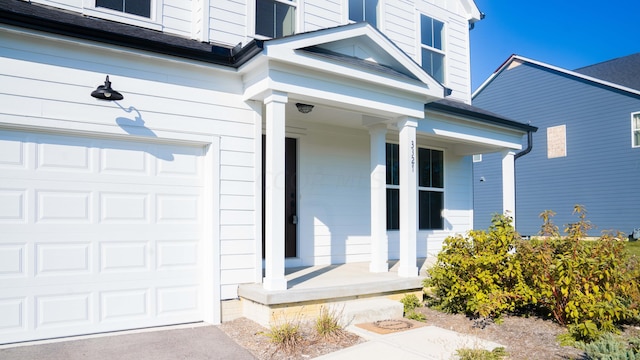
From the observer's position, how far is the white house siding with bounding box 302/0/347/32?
24.9 feet

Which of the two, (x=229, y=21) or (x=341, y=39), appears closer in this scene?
(x=341, y=39)

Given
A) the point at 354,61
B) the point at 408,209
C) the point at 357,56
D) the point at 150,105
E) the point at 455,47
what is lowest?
the point at 408,209

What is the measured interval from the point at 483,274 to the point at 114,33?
16.7 ft

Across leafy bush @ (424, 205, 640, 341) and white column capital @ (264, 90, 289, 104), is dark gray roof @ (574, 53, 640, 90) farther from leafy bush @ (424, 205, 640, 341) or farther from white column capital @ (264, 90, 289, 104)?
white column capital @ (264, 90, 289, 104)

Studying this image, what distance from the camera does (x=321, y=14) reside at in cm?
781

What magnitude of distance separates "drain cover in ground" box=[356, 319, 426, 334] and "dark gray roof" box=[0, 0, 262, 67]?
3.38m

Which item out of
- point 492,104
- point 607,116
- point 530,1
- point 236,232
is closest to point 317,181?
point 236,232

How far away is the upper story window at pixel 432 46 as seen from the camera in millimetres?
9516

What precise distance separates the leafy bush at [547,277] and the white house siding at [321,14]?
13.3ft

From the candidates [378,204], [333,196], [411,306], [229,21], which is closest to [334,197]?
[333,196]

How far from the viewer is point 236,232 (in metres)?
5.91

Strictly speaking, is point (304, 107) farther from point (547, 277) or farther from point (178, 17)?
point (547, 277)

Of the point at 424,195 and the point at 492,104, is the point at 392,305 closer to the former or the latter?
the point at 424,195

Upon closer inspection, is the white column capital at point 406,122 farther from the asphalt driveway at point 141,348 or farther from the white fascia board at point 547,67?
the white fascia board at point 547,67
